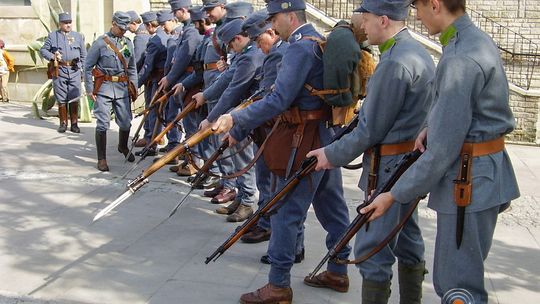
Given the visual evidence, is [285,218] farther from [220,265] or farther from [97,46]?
[97,46]

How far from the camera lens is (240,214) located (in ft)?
20.9

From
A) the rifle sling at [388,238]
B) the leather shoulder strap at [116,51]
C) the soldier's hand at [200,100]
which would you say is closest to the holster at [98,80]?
the leather shoulder strap at [116,51]

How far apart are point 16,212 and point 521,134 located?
9.21 m

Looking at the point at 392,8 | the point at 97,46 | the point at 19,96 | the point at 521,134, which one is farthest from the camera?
the point at 19,96

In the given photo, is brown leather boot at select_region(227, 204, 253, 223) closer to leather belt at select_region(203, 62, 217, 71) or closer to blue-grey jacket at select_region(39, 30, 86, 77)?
leather belt at select_region(203, 62, 217, 71)

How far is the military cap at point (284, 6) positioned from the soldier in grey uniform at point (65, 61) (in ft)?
25.3

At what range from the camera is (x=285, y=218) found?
4312 mm

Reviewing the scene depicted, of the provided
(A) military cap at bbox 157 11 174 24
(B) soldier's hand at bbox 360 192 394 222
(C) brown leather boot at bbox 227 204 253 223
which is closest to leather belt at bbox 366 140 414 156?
(B) soldier's hand at bbox 360 192 394 222

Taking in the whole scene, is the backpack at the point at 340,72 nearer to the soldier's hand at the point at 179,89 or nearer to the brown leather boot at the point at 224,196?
the brown leather boot at the point at 224,196

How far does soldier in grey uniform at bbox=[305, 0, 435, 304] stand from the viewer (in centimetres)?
339

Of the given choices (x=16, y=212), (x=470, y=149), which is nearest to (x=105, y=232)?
(x=16, y=212)

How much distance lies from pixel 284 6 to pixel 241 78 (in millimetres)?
1455

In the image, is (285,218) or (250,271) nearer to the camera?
(285,218)

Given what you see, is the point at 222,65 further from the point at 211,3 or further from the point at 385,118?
the point at 385,118
